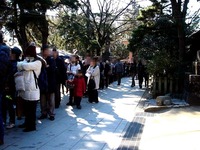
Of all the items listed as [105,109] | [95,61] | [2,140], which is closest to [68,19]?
[95,61]

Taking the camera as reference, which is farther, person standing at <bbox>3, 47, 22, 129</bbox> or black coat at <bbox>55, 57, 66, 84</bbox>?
black coat at <bbox>55, 57, 66, 84</bbox>

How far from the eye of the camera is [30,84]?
6.99m

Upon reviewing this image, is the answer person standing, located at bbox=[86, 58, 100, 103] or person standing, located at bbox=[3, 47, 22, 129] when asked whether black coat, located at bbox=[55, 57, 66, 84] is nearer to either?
person standing, located at bbox=[86, 58, 100, 103]

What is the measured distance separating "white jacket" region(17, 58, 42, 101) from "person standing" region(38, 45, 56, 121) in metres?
1.29

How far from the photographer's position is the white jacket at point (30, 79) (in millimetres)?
6914

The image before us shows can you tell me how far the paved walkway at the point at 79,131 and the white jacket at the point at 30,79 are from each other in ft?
2.53

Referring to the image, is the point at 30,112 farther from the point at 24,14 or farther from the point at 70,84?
the point at 24,14

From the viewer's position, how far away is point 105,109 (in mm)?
10430

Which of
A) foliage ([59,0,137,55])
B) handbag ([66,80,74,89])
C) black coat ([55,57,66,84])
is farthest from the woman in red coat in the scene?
foliage ([59,0,137,55])

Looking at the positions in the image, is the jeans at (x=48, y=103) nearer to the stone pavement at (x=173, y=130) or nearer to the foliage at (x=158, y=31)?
the stone pavement at (x=173, y=130)

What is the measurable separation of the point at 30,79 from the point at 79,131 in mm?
1540

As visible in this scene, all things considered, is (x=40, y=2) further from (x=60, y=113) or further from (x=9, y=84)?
(x=9, y=84)

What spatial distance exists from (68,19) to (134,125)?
20022 mm

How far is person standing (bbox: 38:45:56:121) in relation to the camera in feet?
27.7
